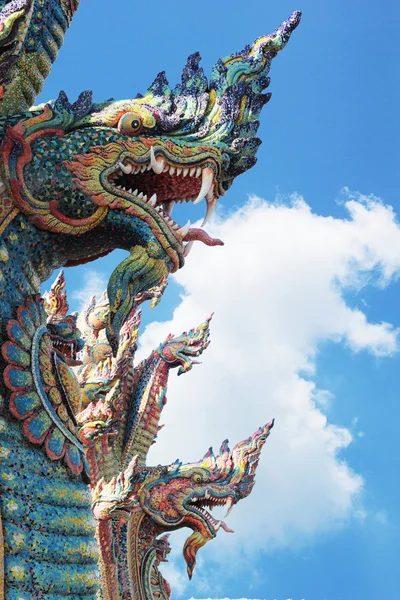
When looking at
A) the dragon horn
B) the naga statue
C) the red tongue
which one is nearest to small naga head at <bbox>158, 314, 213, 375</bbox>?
the dragon horn

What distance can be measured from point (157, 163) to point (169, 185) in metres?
0.19

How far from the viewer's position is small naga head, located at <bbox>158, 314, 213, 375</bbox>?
8953mm

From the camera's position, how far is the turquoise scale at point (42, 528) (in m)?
2.28

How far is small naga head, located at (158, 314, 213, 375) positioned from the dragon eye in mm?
5960

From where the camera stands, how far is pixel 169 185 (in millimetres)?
3299

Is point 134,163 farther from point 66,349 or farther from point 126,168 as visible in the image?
point 66,349

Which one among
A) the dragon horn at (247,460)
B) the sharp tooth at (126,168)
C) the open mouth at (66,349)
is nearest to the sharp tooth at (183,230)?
the sharp tooth at (126,168)

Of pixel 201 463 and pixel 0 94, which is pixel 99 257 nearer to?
pixel 0 94

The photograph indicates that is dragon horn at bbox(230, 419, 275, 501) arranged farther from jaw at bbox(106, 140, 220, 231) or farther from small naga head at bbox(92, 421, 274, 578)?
jaw at bbox(106, 140, 220, 231)

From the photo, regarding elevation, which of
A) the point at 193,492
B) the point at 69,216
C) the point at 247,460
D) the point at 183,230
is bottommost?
the point at 69,216

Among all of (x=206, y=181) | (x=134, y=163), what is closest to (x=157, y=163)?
(x=134, y=163)

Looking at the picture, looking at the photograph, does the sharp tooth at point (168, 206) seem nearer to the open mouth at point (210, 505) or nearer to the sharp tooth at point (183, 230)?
the sharp tooth at point (183, 230)

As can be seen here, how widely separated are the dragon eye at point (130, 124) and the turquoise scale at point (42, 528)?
4.32ft

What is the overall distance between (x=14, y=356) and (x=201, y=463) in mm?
5725
